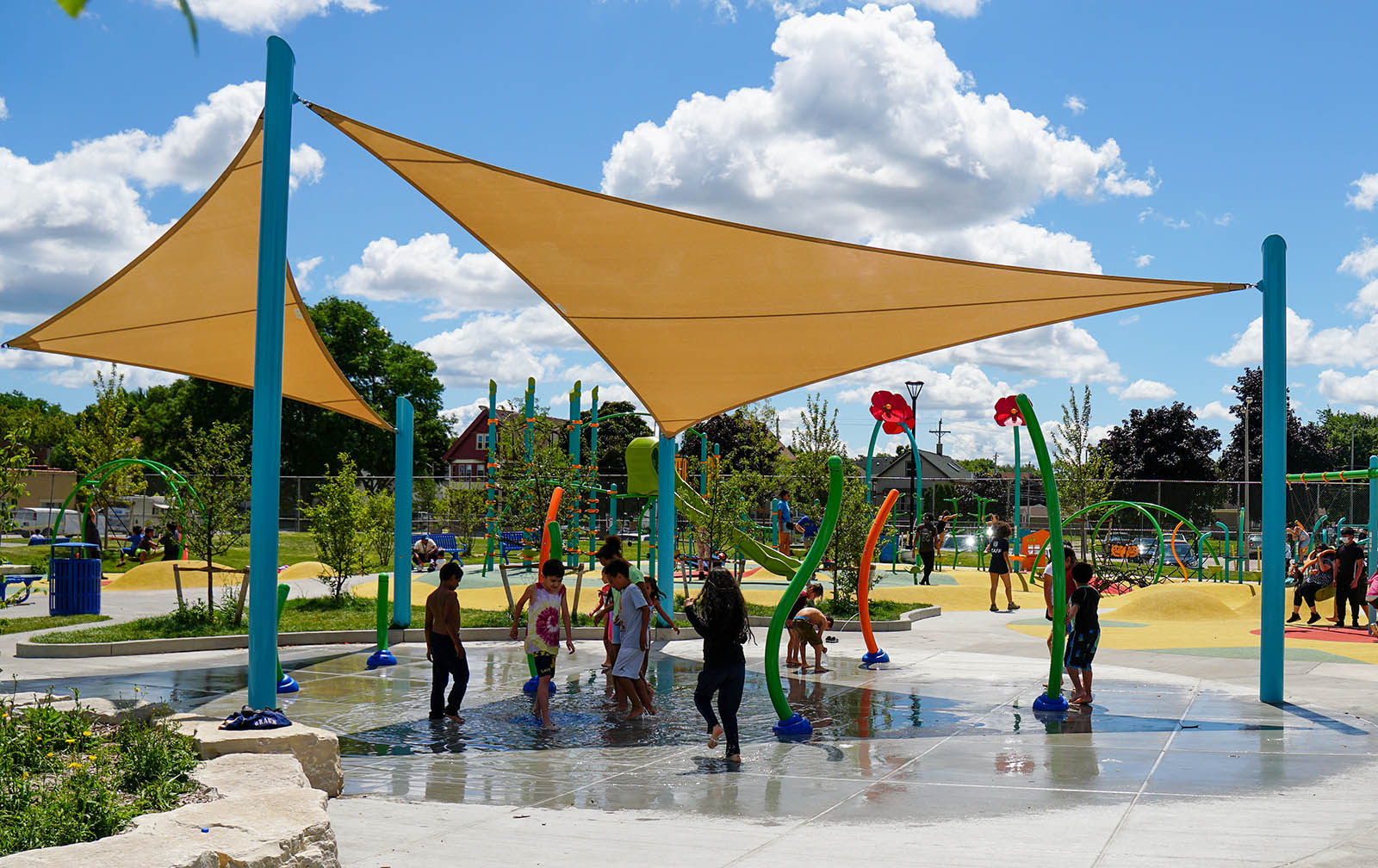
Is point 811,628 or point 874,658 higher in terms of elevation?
point 811,628

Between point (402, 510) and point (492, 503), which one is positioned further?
point (492, 503)

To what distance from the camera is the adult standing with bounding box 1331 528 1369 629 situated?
16969 mm

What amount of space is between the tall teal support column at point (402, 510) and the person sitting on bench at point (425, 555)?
10759mm

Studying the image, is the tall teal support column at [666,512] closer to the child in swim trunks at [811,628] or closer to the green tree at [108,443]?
the child in swim trunks at [811,628]

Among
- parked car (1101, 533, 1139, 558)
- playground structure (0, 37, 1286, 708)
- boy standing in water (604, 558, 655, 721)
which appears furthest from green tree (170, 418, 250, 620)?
parked car (1101, 533, 1139, 558)

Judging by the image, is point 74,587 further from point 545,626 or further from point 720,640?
point 720,640

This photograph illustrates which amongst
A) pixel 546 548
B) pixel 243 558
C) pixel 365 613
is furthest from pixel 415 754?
pixel 243 558

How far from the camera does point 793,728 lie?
9.12m

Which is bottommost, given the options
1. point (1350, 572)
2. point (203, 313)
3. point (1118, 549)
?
point (1118, 549)

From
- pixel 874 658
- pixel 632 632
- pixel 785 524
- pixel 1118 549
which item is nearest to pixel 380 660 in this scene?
pixel 632 632

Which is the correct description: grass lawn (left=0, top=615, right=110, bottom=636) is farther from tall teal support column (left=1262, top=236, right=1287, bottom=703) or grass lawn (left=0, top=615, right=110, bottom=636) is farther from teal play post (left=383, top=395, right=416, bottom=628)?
tall teal support column (left=1262, top=236, right=1287, bottom=703)

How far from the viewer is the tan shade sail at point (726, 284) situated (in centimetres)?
980

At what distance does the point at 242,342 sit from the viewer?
45.5 ft

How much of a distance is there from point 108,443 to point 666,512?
2534 centimetres
